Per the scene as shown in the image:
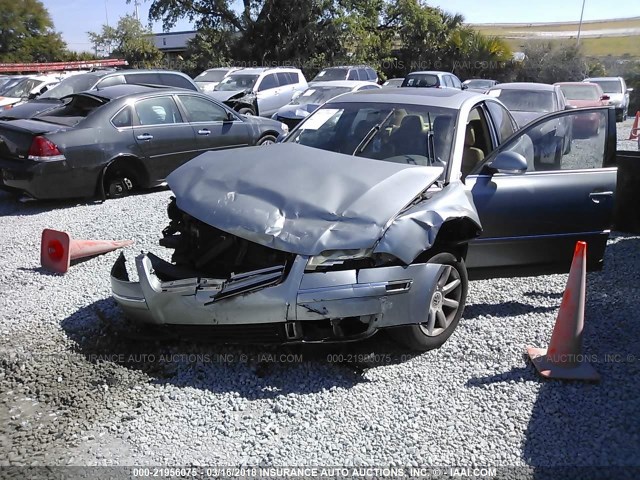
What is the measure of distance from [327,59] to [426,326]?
28725 mm

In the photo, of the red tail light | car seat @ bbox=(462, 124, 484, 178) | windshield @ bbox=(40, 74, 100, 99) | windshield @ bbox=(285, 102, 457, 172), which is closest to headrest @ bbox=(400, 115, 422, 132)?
windshield @ bbox=(285, 102, 457, 172)

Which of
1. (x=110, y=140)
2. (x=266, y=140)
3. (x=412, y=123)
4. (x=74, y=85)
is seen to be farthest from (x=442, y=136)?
(x=74, y=85)

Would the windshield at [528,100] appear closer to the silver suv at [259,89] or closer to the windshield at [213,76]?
the silver suv at [259,89]

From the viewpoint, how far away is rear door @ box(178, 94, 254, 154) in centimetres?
Answer: 921

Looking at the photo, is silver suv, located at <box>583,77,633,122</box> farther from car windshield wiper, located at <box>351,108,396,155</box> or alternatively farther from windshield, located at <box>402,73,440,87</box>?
car windshield wiper, located at <box>351,108,396,155</box>

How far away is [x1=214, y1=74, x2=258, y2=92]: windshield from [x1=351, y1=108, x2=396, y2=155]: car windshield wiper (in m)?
12.0

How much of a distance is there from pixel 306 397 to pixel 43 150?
5.71 meters

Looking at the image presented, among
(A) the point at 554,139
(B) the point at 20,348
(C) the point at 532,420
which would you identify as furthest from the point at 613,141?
(B) the point at 20,348

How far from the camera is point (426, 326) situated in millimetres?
3994

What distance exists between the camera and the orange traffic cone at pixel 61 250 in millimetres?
5613

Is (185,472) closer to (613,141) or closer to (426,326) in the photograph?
(426,326)

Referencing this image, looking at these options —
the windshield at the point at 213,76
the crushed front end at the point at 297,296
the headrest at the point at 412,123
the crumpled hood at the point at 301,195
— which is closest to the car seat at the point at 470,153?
the headrest at the point at 412,123

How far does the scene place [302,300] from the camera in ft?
11.3

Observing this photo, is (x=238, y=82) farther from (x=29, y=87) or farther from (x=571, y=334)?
(x=571, y=334)
